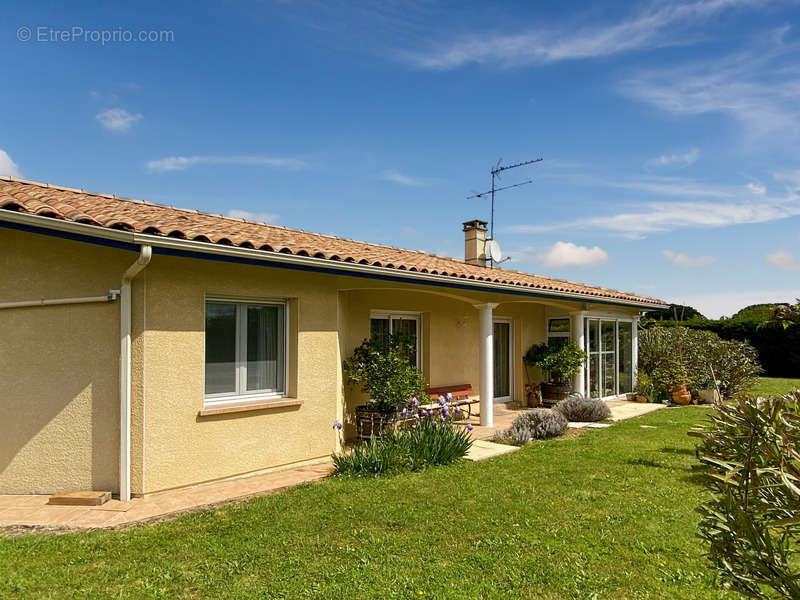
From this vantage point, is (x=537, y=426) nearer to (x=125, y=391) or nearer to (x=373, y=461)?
(x=373, y=461)

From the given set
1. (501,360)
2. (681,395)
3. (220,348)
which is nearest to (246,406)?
(220,348)

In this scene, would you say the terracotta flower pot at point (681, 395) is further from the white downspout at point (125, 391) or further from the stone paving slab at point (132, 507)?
the white downspout at point (125, 391)

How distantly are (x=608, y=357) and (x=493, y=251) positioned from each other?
15.9ft

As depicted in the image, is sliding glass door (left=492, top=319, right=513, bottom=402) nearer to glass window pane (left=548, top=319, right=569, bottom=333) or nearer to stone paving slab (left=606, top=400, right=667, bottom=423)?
glass window pane (left=548, top=319, right=569, bottom=333)

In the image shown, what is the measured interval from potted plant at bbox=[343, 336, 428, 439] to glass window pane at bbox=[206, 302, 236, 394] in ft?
7.48

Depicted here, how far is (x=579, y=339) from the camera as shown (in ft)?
48.2

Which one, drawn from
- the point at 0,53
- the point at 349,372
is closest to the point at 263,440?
the point at 349,372

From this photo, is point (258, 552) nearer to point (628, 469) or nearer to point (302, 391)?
point (302, 391)

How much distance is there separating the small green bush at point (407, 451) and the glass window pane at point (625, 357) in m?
9.82

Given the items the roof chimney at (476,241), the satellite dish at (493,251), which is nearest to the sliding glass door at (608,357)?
the satellite dish at (493,251)

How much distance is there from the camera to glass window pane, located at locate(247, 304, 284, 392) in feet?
25.5

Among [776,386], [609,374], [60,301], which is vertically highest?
[60,301]

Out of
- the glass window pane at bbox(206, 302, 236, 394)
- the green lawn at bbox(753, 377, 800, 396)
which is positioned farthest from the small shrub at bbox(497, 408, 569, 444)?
the green lawn at bbox(753, 377, 800, 396)

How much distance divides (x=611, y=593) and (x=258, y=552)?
294 cm
